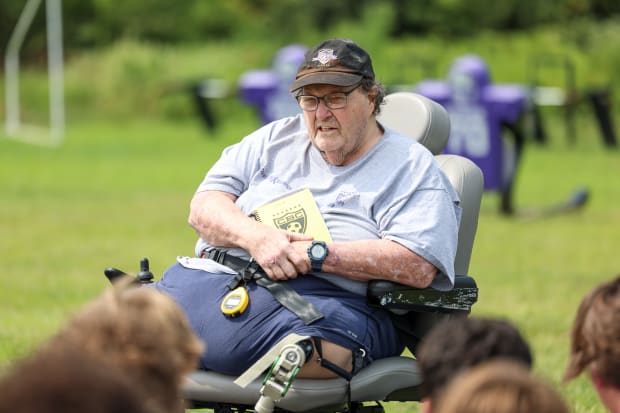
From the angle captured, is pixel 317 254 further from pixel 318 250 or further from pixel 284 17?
pixel 284 17

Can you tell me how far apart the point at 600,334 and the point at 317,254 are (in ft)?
5.30

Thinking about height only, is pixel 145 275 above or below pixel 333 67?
below

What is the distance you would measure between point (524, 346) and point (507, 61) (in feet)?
95.4

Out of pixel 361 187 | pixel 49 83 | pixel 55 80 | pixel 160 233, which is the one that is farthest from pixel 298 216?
pixel 49 83

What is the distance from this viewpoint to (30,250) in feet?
37.0

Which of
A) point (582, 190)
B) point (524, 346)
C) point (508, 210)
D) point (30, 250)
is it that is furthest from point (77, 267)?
point (524, 346)

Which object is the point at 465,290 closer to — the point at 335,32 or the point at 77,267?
the point at 77,267

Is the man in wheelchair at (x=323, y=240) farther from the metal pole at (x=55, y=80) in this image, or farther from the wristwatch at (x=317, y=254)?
the metal pole at (x=55, y=80)

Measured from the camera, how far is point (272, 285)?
4422 millimetres

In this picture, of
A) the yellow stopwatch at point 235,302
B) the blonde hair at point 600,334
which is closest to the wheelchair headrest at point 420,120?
the yellow stopwatch at point 235,302

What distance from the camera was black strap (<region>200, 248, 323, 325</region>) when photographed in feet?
14.1

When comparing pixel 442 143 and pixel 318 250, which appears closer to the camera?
pixel 318 250

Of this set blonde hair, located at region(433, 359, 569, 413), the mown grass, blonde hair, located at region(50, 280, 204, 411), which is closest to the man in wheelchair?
the mown grass

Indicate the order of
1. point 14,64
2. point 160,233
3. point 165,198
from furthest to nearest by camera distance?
point 14,64, point 165,198, point 160,233
